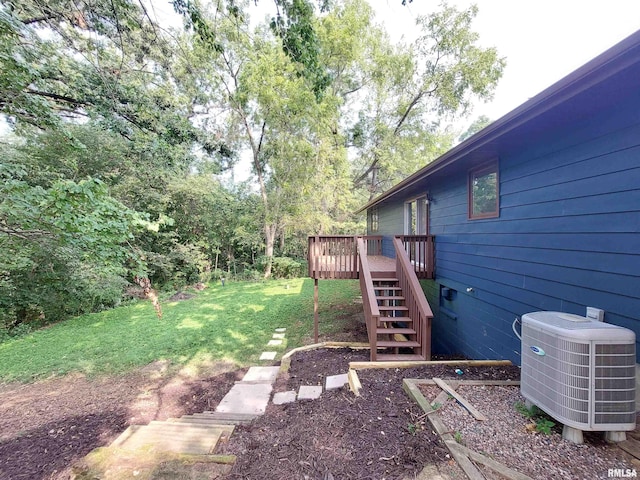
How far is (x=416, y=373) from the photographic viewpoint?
3168 millimetres

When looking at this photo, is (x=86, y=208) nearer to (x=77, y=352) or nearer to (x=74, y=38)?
(x=77, y=352)

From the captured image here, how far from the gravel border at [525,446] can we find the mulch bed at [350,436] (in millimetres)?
262

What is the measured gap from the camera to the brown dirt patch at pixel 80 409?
2.64 meters

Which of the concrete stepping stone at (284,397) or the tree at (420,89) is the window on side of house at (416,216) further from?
the tree at (420,89)

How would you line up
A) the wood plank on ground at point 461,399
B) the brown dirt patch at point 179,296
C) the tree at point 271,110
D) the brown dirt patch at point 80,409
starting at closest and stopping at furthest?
the wood plank on ground at point 461,399, the brown dirt patch at point 80,409, the brown dirt patch at point 179,296, the tree at point 271,110

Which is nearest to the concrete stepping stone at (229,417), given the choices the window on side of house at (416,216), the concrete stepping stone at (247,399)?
the concrete stepping stone at (247,399)

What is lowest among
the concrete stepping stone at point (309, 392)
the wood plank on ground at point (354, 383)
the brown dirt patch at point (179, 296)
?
the brown dirt patch at point (179, 296)

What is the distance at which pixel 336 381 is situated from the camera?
11.5 ft

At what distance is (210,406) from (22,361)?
4.80 m

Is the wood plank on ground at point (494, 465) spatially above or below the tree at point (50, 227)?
below

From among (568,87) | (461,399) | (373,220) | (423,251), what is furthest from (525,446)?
(373,220)

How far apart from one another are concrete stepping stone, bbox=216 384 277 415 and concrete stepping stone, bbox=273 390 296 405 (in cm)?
13

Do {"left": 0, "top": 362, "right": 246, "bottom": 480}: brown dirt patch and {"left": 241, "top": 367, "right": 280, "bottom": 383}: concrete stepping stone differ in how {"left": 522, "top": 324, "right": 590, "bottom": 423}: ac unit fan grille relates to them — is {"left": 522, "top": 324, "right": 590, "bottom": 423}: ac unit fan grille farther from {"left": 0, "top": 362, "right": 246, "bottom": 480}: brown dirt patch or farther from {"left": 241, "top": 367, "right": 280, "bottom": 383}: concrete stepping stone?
{"left": 0, "top": 362, "right": 246, "bottom": 480}: brown dirt patch

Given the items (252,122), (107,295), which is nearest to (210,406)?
(107,295)
